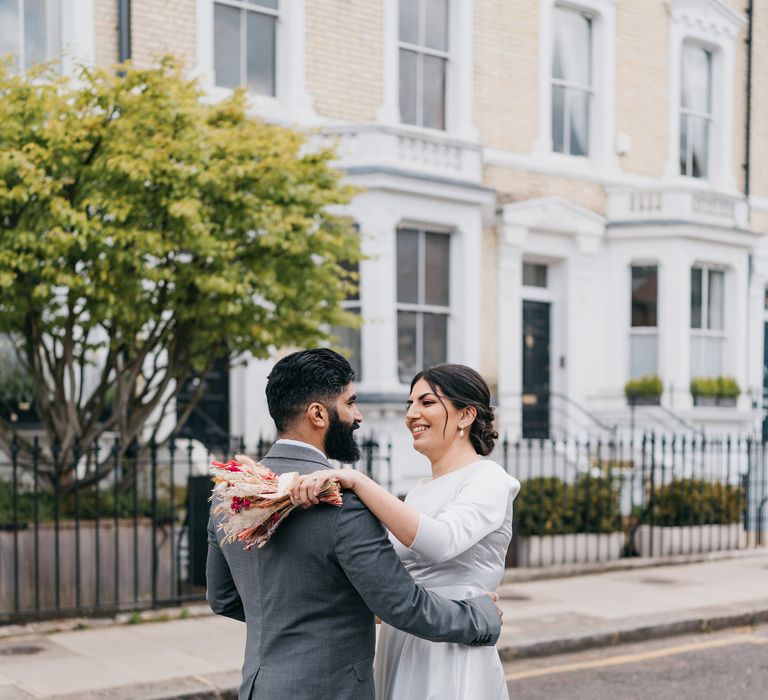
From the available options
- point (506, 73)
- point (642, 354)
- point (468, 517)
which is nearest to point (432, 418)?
point (468, 517)

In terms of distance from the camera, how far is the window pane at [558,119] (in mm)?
16188

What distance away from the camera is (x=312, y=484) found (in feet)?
8.43

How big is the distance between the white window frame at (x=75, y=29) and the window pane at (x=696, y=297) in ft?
32.1

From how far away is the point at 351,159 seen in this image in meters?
13.2

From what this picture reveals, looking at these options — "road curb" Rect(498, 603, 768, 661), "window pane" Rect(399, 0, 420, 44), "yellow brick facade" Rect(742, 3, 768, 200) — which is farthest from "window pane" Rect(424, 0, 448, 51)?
"road curb" Rect(498, 603, 768, 661)

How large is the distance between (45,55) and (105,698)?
7654 mm

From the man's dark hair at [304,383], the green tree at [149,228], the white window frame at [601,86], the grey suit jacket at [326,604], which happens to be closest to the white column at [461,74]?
the white window frame at [601,86]

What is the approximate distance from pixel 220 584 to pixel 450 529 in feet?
2.42

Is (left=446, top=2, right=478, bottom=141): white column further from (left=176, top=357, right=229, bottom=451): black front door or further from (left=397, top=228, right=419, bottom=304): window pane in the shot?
(left=176, top=357, right=229, bottom=451): black front door

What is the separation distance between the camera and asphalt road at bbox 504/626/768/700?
6.81 m

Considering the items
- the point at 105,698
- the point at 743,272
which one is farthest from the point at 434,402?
the point at 743,272

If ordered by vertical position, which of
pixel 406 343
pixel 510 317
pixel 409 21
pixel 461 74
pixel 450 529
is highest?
pixel 409 21

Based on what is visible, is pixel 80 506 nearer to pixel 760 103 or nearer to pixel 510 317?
pixel 510 317

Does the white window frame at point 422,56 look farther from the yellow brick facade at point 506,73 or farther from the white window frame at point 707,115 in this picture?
the white window frame at point 707,115
